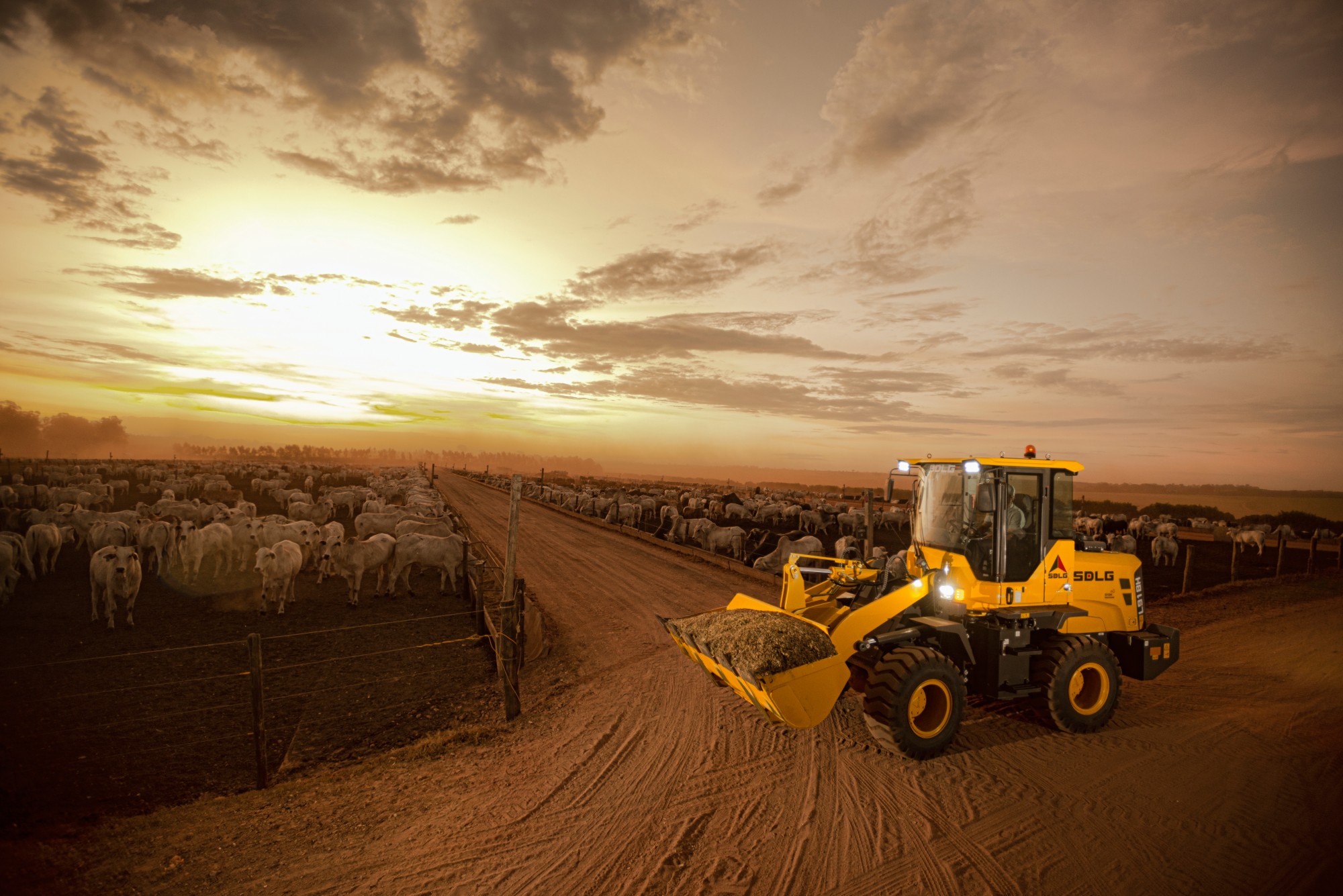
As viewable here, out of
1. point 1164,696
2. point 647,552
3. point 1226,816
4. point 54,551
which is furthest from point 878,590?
point 54,551

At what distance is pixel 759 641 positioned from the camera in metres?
7.25

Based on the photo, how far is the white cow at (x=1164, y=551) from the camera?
29078mm

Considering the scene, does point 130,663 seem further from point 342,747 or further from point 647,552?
point 647,552

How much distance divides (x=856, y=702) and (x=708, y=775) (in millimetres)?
3465

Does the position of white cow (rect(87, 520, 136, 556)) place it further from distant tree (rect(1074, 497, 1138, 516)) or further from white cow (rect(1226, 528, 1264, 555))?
distant tree (rect(1074, 497, 1138, 516))

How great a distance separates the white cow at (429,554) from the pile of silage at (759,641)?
1208 centimetres

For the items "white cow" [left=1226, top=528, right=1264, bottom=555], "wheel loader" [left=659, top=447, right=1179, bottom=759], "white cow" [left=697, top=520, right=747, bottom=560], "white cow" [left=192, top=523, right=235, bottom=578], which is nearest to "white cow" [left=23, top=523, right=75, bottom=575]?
"white cow" [left=192, top=523, right=235, bottom=578]

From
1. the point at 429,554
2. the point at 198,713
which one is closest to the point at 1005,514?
the point at 198,713

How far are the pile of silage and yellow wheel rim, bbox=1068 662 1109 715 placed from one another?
4256 millimetres

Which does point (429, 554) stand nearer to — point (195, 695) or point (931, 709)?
point (195, 695)

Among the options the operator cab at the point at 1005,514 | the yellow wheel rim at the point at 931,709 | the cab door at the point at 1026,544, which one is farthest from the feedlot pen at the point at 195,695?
the cab door at the point at 1026,544

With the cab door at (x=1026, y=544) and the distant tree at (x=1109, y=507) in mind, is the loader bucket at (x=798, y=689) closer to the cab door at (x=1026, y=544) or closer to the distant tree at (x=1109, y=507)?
the cab door at (x=1026, y=544)

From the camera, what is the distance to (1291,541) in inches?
1710

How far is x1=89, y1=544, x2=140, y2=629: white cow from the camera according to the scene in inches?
517
